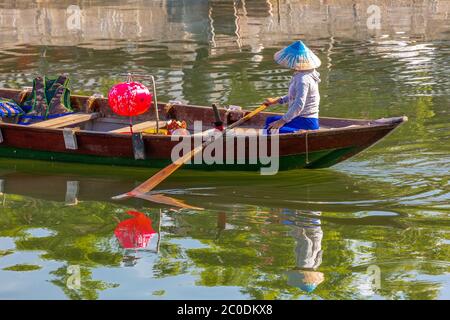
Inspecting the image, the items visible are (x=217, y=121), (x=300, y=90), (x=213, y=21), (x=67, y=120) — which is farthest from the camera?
(x=213, y=21)

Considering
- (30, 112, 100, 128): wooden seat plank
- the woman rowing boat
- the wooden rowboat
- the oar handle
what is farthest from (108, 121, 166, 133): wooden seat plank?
the woman rowing boat

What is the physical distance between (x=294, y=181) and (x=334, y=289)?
10.6 feet

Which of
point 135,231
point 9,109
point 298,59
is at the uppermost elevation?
point 298,59

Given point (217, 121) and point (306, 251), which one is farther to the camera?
point (217, 121)

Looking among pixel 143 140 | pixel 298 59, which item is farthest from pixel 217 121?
pixel 298 59

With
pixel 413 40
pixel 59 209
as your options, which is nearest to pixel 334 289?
pixel 59 209

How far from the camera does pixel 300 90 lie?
34.7 ft

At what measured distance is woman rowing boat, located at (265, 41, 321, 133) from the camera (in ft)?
34.4

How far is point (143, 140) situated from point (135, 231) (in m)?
1.70

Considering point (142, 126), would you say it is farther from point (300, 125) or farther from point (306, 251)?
point (306, 251)

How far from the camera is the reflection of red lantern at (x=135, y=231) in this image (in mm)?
9312

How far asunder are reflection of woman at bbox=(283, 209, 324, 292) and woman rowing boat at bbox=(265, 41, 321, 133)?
1127 mm

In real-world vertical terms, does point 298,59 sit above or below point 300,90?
above

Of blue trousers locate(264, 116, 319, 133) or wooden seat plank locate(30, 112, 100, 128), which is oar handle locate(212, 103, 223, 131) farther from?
wooden seat plank locate(30, 112, 100, 128)
